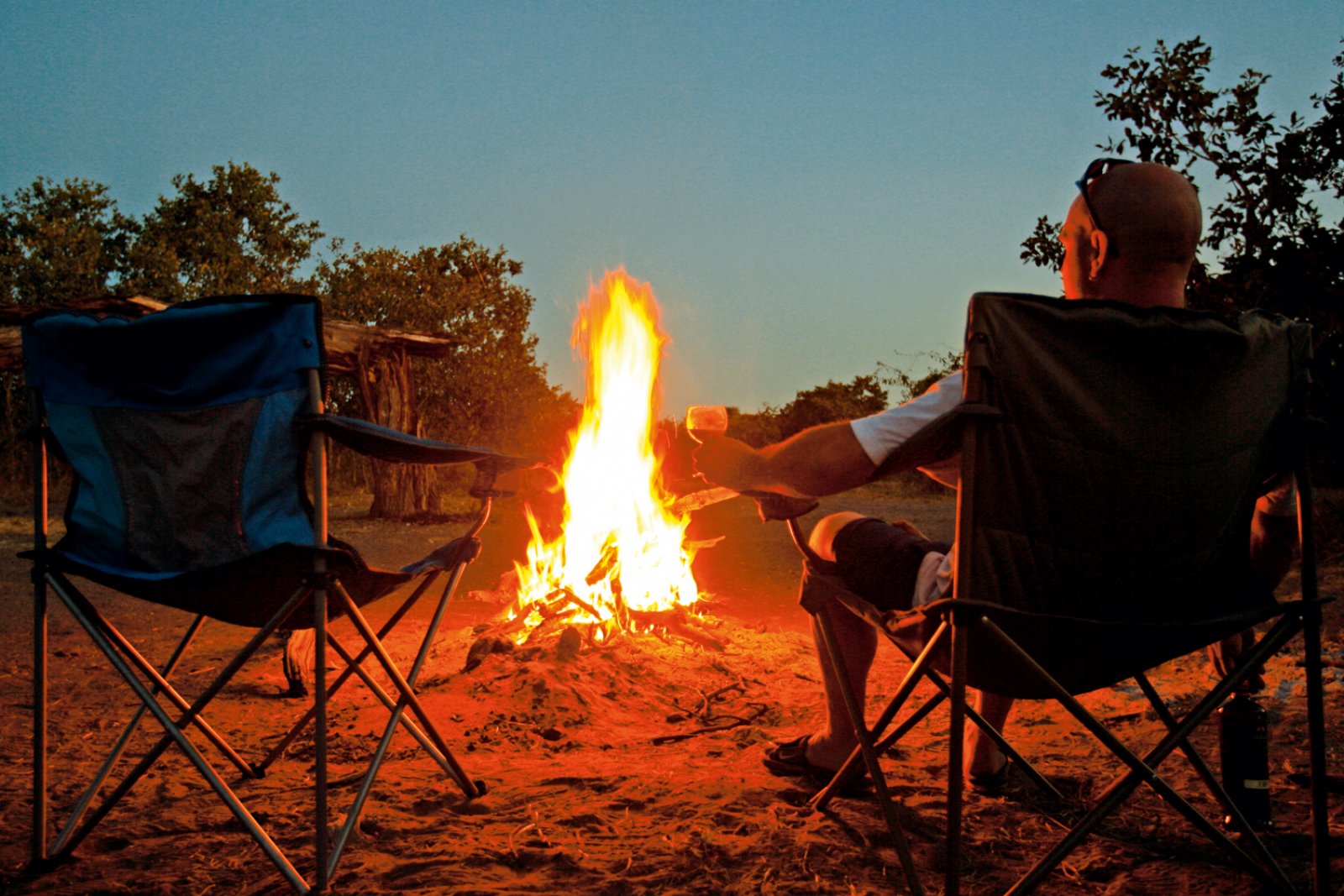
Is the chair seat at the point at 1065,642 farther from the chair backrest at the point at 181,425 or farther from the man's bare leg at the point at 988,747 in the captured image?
the chair backrest at the point at 181,425

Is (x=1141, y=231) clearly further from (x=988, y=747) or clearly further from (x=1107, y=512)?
(x=988, y=747)

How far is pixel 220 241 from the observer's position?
2531cm

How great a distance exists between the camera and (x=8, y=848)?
2182 millimetres

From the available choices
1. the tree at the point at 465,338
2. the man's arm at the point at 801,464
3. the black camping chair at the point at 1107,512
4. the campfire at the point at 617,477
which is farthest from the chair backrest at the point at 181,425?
the tree at the point at 465,338

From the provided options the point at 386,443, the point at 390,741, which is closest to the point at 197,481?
the point at 386,443

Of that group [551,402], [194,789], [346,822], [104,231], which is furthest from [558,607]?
[104,231]

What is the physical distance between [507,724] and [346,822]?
1302 millimetres

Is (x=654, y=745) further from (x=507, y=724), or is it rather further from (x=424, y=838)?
(x=424, y=838)

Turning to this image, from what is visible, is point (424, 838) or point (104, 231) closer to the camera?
point (424, 838)

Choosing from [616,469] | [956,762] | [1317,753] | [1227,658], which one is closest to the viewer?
[956,762]

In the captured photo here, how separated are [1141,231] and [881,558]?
859mm

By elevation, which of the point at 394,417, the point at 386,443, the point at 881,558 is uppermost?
the point at 394,417

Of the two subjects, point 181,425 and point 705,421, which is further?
point 181,425

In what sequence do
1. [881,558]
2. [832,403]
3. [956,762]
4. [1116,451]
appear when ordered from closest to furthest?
[956,762]
[1116,451]
[881,558]
[832,403]
